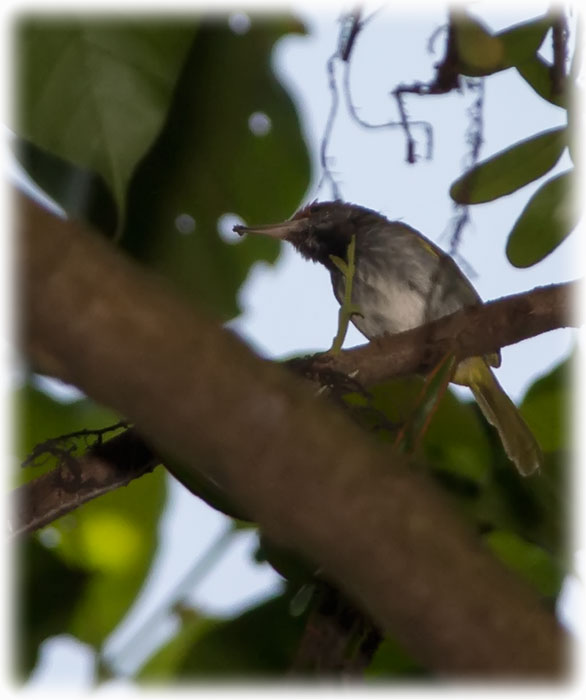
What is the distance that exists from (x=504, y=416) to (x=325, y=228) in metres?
0.94

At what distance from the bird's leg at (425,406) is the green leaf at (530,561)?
52cm

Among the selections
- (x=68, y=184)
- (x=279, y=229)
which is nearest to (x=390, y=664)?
(x=68, y=184)

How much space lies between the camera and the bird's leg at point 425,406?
120 cm

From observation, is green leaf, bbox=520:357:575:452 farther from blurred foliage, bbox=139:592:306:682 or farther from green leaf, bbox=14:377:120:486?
green leaf, bbox=14:377:120:486

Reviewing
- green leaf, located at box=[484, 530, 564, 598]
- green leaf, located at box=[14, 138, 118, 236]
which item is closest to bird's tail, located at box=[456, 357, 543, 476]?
green leaf, located at box=[484, 530, 564, 598]

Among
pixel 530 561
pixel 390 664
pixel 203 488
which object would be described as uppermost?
pixel 530 561

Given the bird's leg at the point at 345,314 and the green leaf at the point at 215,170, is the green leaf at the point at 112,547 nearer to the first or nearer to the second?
the green leaf at the point at 215,170

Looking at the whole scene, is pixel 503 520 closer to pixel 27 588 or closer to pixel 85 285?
pixel 27 588

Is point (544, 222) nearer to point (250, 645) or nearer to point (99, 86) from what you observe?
point (99, 86)

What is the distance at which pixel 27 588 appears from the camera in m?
1.81

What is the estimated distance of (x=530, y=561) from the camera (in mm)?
1793

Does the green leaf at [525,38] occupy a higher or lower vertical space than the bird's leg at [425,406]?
higher

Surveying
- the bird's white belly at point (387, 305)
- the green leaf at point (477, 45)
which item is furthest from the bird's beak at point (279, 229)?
the green leaf at point (477, 45)

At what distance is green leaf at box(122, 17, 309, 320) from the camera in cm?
209
